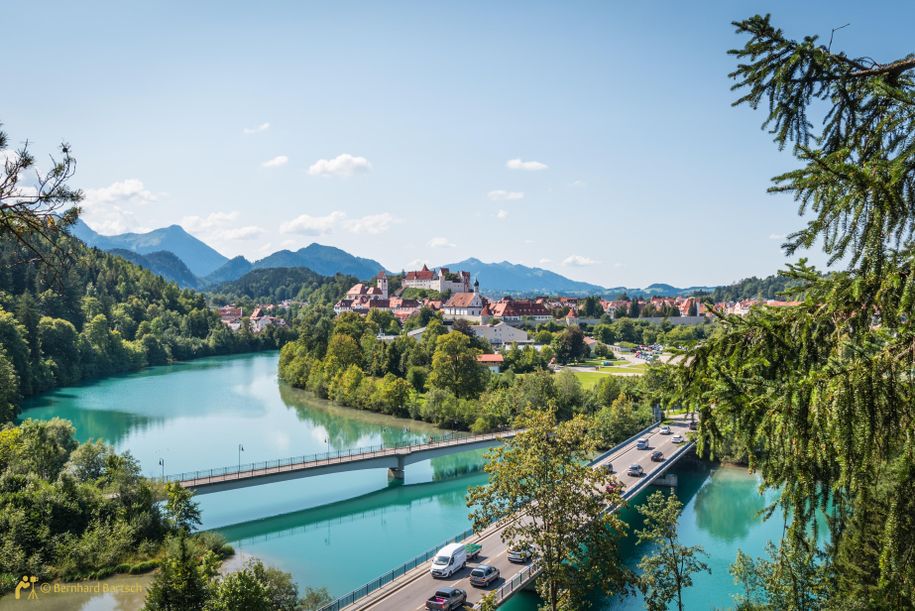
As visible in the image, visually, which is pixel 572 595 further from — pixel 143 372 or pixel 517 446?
pixel 143 372

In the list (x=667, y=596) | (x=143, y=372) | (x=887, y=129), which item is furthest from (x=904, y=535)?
(x=143, y=372)

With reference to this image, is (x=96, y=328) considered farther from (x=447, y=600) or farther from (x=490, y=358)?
(x=447, y=600)

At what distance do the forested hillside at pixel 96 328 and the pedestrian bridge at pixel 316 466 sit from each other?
46.3ft

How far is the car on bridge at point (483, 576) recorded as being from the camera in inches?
637

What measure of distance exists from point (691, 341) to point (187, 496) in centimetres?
1982

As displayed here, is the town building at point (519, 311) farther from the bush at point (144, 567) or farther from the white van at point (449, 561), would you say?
the white van at point (449, 561)

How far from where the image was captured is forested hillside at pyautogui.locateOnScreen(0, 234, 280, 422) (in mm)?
48281

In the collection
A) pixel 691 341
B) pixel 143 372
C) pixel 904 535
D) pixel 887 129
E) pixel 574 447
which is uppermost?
pixel 887 129

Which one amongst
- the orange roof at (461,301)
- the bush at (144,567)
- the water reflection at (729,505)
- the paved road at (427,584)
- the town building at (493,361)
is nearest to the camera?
the paved road at (427,584)

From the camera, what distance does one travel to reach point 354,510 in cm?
2622

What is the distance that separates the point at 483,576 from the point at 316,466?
12.1 m

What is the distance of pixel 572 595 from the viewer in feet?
39.0

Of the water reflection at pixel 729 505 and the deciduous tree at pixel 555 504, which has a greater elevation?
the deciduous tree at pixel 555 504

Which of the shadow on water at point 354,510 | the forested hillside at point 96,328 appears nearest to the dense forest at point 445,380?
the shadow on water at point 354,510
